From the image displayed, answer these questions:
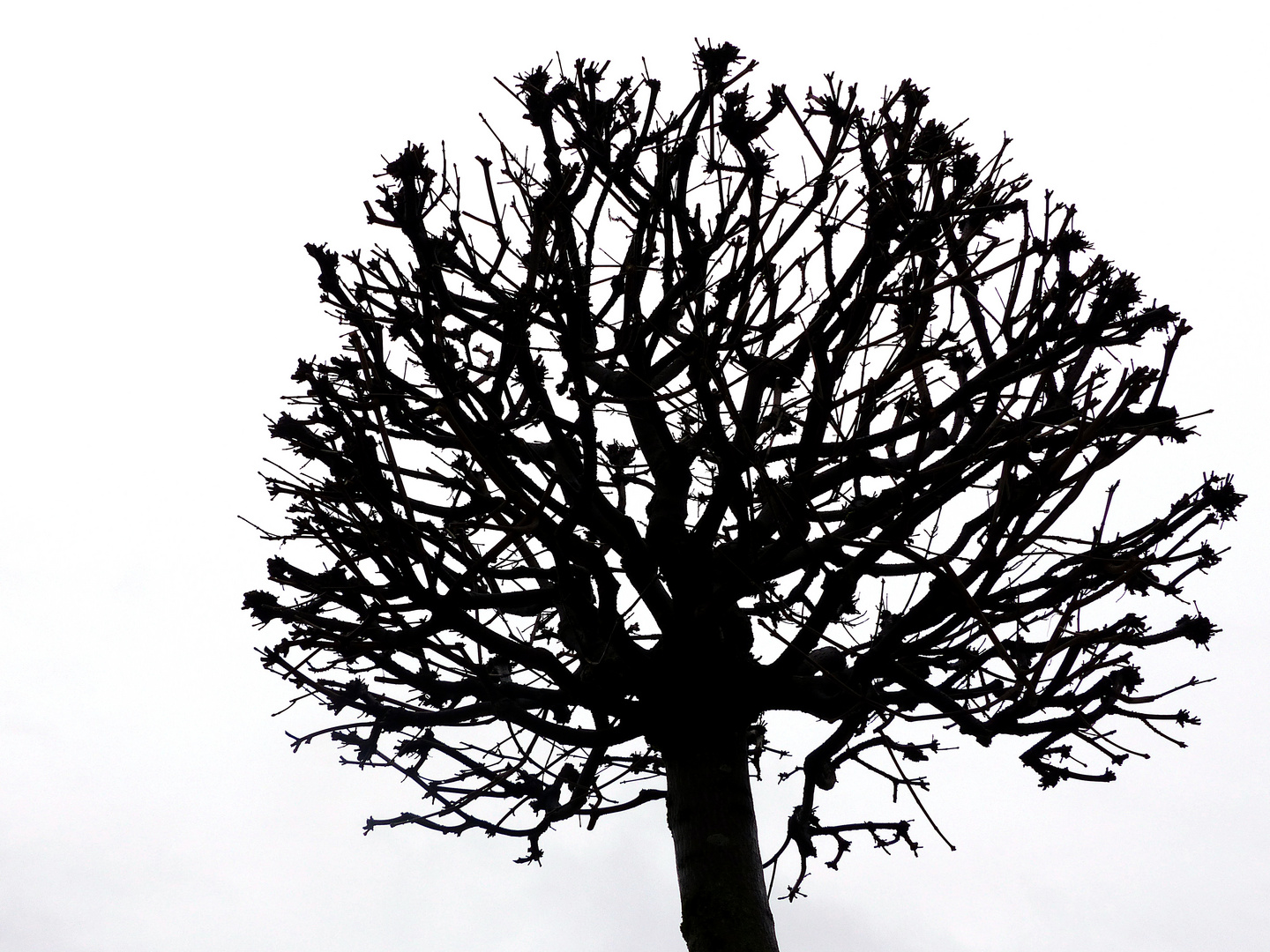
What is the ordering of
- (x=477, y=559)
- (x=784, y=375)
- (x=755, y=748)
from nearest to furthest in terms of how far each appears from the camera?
(x=477, y=559), (x=784, y=375), (x=755, y=748)

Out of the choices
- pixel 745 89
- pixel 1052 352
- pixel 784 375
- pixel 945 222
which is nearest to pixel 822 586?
pixel 784 375

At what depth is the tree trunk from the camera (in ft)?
12.7

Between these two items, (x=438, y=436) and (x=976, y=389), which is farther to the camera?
(x=438, y=436)

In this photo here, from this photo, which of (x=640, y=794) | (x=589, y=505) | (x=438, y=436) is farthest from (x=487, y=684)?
(x=640, y=794)

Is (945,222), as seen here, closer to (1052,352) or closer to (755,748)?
(1052,352)

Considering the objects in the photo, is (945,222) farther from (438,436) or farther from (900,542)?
(438,436)

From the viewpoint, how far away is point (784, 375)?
4.00m

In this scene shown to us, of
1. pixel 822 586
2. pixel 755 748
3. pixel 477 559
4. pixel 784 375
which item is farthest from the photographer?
pixel 755 748

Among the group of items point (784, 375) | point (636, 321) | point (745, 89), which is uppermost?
point (745, 89)

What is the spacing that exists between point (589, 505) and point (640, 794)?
1645 millimetres

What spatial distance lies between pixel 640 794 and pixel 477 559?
1813 millimetres

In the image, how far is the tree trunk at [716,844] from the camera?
152 inches

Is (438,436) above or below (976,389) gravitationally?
above

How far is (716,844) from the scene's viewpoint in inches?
159
